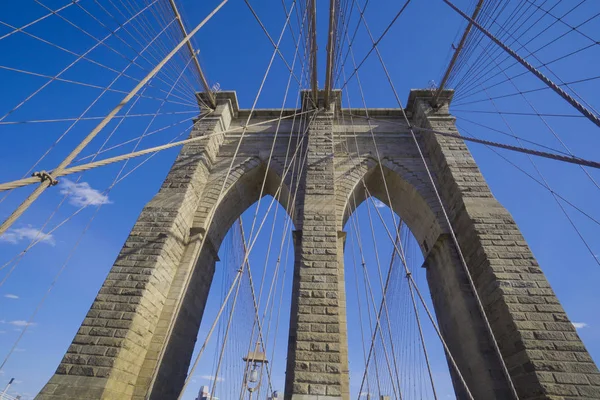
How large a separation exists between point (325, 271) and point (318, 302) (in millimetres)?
577

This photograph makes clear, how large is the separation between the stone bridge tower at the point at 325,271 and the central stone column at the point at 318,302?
18mm

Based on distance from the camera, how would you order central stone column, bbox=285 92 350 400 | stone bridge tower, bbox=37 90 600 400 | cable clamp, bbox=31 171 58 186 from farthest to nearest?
stone bridge tower, bbox=37 90 600 400, central stone column, bbox=285 92 350 400, cable clamp, bbox=31 171 58 186

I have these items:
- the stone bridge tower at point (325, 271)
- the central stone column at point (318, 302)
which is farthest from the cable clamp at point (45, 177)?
the central stone column at point (318, 302)

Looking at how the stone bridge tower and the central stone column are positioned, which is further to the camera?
the stone bridge tower

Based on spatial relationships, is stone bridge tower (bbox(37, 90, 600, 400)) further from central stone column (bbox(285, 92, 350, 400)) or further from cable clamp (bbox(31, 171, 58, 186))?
cable clamp (bbox(31, 171, 58, 186))

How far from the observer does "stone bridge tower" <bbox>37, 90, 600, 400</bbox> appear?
4.00 m

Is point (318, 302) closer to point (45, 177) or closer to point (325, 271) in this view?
point (325, 271)

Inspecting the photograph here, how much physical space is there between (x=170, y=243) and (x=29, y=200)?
4342 millimetres

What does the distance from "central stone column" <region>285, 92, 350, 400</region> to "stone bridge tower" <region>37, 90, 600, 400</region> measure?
18 mm

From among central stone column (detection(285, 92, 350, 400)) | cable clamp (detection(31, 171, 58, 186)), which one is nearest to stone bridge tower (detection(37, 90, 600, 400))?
central stone column (detection(285, 92, 350, 400))

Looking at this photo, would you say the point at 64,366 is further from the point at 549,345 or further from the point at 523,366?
the point at 549,345

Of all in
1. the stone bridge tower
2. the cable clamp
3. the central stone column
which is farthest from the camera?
the stone bridge tower

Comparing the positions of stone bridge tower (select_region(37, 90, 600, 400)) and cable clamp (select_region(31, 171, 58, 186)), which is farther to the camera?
stone bridge tower (select_region(37, 90, 600, 400))

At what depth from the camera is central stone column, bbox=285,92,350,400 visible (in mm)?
3889
